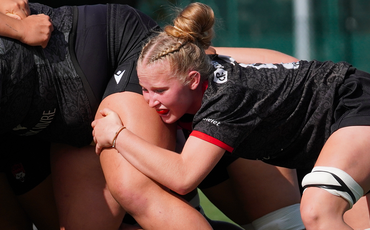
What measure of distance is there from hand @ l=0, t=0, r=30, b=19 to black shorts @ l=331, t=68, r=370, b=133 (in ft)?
4.25

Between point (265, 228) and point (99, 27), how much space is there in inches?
48.2

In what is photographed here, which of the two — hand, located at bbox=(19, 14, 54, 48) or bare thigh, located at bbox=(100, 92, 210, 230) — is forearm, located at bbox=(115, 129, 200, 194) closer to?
bare thigh, located at bbox=(100, 92, 210, 230)

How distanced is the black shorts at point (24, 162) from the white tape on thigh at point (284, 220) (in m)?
1.12

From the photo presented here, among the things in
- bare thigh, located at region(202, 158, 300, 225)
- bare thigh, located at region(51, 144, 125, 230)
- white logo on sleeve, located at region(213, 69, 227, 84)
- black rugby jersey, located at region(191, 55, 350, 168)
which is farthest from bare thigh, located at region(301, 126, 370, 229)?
bare thigh, located at region(51, 144, 125, 230)

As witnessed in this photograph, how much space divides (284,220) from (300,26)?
6.30m

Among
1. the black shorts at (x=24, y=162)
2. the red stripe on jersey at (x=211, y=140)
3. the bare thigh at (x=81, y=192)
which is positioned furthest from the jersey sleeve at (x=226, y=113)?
the black shorts at (x=24, y=162)

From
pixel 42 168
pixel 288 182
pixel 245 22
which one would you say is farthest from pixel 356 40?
pixel 42 168

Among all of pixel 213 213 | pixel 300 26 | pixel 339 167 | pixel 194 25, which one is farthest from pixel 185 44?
pixel 300 26

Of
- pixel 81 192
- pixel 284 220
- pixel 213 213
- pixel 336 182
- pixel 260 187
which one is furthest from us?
pixel 213 213

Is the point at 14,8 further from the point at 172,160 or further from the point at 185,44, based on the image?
the point at 172,160

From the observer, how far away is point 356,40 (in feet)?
25.9

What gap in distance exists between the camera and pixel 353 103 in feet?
6.14

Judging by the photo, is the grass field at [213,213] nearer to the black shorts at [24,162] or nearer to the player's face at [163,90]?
the black shorts at [24,162]

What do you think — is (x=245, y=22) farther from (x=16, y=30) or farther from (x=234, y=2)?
(x=16, y=30)
